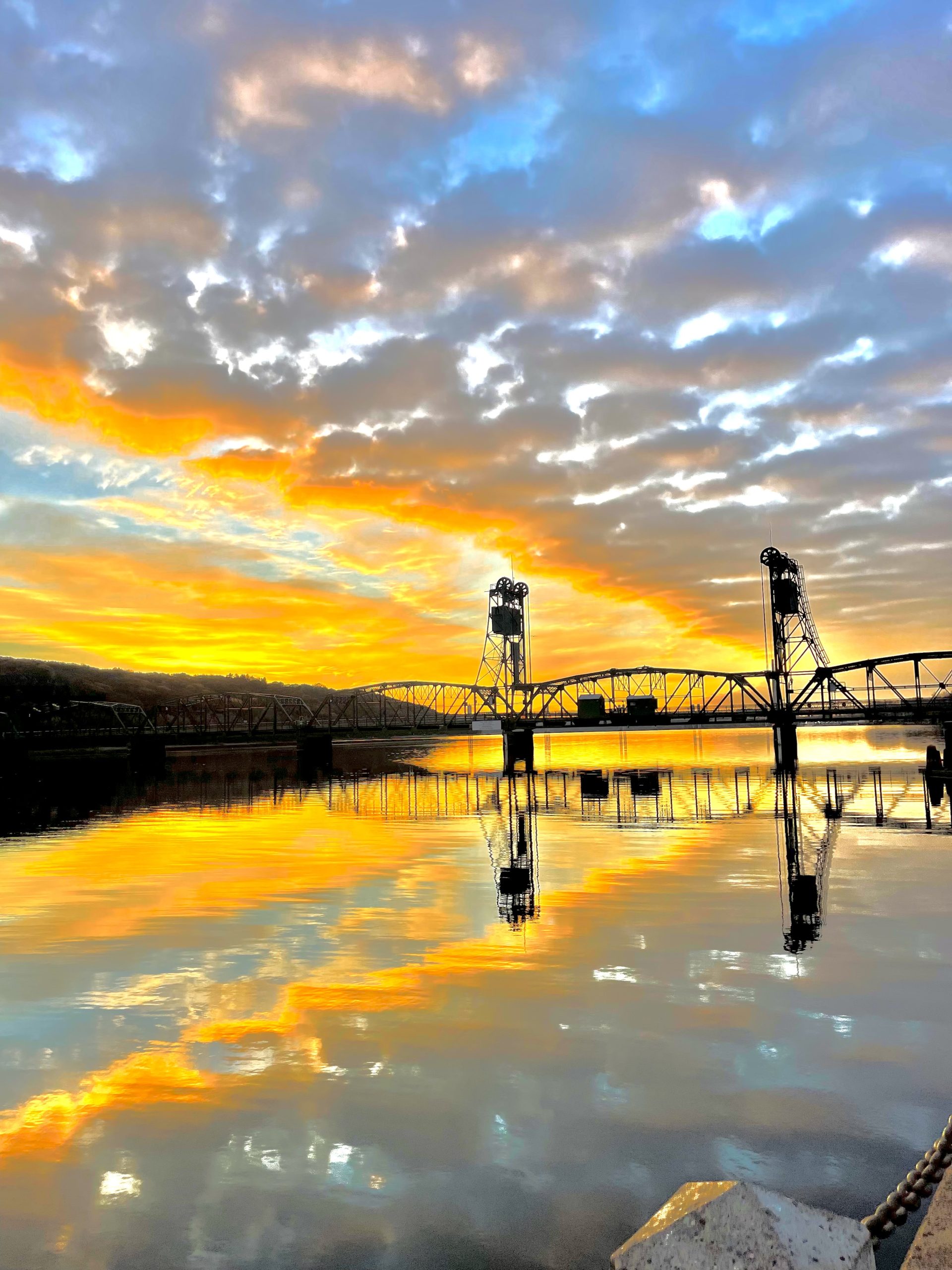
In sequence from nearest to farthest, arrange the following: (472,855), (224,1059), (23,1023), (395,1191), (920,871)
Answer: (395,1191), (224,1059), (23,1023), (920,871), (472,855)

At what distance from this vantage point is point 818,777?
89.2 m

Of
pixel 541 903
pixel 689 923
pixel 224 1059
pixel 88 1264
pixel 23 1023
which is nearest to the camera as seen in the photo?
pixel 88 1264

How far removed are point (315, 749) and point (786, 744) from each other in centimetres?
8443

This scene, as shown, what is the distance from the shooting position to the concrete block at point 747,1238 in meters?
5.64

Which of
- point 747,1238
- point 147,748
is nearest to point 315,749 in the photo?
point 147,748

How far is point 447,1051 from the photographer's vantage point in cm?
1255

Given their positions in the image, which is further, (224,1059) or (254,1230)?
(224,1059)

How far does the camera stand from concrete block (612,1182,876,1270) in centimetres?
564

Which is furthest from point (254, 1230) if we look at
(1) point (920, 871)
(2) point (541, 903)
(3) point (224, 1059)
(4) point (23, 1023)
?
(1) point (920, 871)

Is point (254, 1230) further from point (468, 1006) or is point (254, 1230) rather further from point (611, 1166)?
point (468, 1006)

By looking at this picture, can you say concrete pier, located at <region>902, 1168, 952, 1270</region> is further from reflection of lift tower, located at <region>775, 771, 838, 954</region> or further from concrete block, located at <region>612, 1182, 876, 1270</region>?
reflection of lift tower, located at <region>775, 771, 838, 954</region>

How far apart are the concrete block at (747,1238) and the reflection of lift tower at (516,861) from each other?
16.0 m

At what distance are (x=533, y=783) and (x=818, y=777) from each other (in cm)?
3112

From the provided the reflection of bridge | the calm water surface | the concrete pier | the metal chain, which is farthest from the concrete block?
the reflection of bridge
